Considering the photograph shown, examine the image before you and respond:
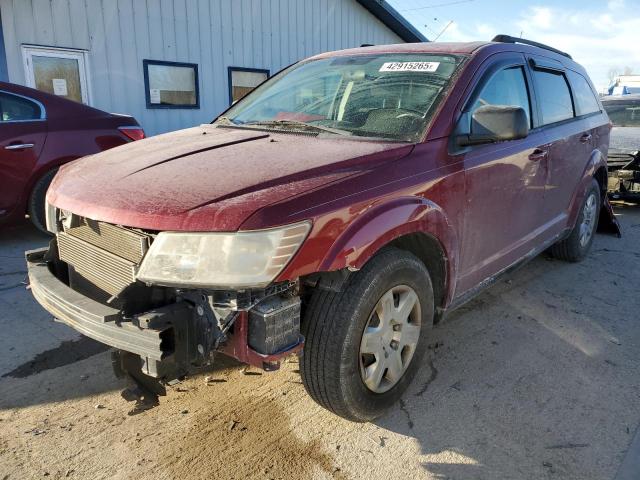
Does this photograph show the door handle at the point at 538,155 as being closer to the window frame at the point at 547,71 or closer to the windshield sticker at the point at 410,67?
the window frame at the point at 547,71

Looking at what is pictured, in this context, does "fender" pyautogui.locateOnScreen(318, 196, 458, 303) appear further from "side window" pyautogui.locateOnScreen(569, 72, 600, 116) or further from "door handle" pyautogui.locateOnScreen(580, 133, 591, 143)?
"side window" pyautogui.locateOnScreen(569, 72, 600, 116)

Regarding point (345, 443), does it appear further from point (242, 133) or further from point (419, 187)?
point (242, 133)

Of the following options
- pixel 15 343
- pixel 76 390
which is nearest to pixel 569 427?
pixel 76 390

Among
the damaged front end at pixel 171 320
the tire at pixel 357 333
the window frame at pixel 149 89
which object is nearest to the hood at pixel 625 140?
the tire at pixel 357 333

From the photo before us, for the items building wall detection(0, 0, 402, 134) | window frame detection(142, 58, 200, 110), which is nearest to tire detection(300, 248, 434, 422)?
building wall detection(0, 0, 402, 134)

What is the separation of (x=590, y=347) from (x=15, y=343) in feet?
12.2

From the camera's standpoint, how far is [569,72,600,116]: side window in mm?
4680

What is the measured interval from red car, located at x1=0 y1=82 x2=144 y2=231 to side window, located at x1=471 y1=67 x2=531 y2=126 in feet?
14.4

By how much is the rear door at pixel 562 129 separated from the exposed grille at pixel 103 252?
9.93 ft

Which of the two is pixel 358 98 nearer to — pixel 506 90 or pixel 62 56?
pixel 506 90

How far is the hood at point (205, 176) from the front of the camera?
204 centimetres


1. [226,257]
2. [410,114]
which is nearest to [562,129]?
[410,114]

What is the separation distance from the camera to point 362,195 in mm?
2281

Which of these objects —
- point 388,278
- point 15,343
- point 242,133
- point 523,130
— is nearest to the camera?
point 388,278
